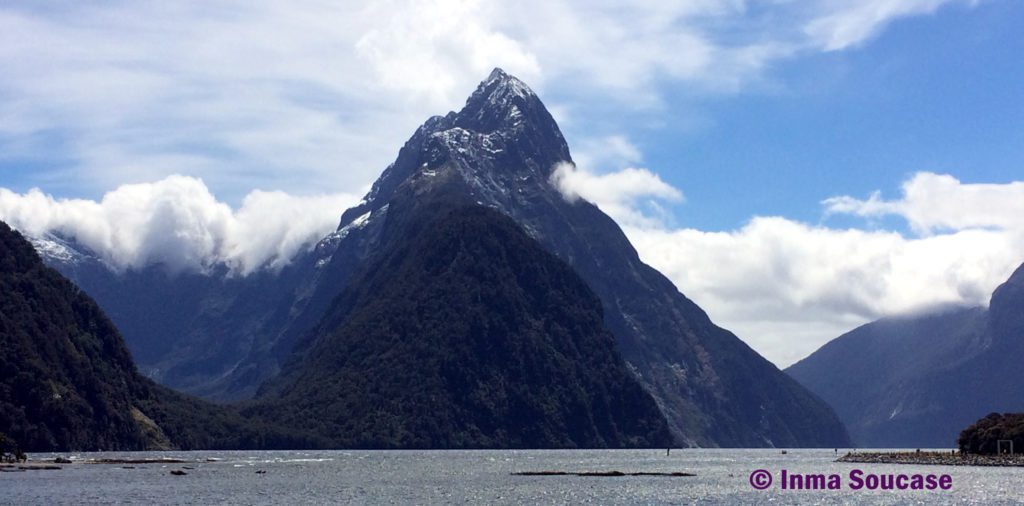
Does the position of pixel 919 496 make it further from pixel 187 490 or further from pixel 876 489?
pixel 187 490

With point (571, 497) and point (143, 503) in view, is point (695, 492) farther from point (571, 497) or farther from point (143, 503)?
point (143, 503)

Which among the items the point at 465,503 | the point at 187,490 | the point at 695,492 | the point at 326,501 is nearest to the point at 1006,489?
the point at 695,492

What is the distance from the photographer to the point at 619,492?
19175 cm

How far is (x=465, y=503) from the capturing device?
166 meters

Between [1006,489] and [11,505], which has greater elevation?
[1006,489]

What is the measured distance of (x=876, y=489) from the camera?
199875 mm

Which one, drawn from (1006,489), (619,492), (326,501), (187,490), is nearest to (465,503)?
(326,501)

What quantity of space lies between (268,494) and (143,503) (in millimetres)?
24376

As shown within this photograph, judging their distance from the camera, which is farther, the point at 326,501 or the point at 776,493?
the point at 776,493

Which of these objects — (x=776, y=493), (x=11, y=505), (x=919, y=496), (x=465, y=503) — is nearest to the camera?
(x=11, y=505)

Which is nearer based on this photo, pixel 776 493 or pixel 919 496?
pixel 919 496

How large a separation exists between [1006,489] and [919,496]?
16.8 m

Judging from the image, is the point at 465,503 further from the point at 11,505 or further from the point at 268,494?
the point at 11,505

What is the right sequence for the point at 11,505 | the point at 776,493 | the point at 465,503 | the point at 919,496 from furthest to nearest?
the point at 776,493 < the point at 919,496 < the point at 465,503 < the point at 11,505
